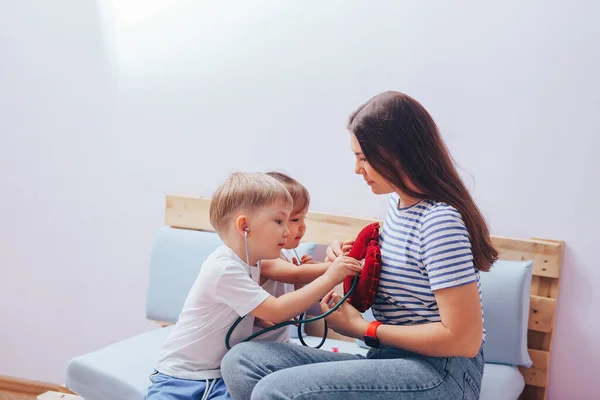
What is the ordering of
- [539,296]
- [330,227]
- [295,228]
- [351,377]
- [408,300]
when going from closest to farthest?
[351,377], [408,300], [295,228], [539,296], [330,227]

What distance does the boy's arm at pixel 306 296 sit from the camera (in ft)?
5.41

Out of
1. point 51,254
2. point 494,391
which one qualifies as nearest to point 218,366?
point 494,391

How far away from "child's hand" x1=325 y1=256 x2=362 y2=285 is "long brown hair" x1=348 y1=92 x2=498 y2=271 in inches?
8.3

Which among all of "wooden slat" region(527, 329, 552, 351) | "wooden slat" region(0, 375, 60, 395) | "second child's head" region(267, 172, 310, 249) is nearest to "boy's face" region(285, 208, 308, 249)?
"second child's head" region(267, 172, 310, 249)

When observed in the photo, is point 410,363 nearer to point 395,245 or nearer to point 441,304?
point 441,304

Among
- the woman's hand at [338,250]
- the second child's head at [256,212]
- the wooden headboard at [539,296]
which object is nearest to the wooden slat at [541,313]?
the wooden headboard at [539,296]

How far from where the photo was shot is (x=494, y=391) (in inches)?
76.2

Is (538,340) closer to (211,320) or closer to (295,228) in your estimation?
(295,228)

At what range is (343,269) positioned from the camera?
166 centimetres

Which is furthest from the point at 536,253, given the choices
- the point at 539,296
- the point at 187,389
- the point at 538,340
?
the point at 187,389

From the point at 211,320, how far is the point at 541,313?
106 centimetres

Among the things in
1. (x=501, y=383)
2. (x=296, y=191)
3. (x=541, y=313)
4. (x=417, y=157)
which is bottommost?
(x=501, y=383)

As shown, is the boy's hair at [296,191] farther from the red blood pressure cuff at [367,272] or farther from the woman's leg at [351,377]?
the woman's leg at [351,377]

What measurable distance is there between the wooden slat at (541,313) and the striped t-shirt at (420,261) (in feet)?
2.20
